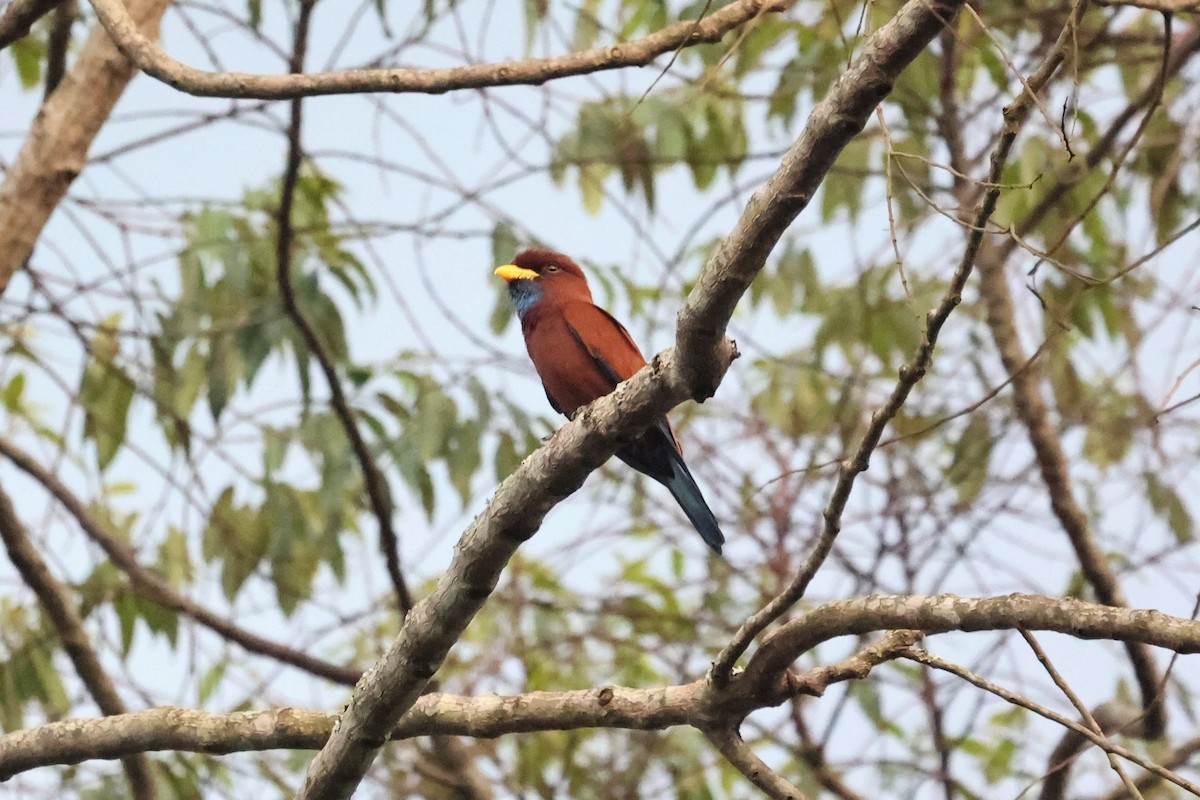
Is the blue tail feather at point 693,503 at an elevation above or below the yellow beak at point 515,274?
below

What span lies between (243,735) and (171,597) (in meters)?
1.98

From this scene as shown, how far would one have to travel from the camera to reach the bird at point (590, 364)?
4.43 metres

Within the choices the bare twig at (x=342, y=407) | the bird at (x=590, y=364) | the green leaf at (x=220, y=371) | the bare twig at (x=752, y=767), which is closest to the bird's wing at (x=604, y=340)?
the bird at (x=590, y=364)

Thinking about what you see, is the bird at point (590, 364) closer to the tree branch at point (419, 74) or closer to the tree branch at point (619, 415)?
the tree branch at point (419, 74)

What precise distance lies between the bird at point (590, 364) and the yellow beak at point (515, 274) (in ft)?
0.10

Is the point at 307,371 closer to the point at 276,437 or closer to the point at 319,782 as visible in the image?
the point at 276,437

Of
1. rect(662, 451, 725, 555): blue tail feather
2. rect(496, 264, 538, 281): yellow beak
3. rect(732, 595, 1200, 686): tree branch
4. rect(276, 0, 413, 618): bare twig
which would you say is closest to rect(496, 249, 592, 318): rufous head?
rect(496, 264, 538, 281): yellow beak

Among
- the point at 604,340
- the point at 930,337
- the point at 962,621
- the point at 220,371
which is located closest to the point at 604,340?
the point at 604,340

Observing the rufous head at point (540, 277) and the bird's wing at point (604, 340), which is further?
the rufous head at point (540, 277)

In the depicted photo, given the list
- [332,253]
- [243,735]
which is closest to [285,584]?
[332,253]

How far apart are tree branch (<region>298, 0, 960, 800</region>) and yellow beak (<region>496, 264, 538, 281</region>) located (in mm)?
2600

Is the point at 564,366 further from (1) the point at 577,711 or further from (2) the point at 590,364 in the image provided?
(1) the point at 577,711

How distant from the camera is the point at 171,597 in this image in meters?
5.01

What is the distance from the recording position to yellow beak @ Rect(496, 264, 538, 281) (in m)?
5.37
